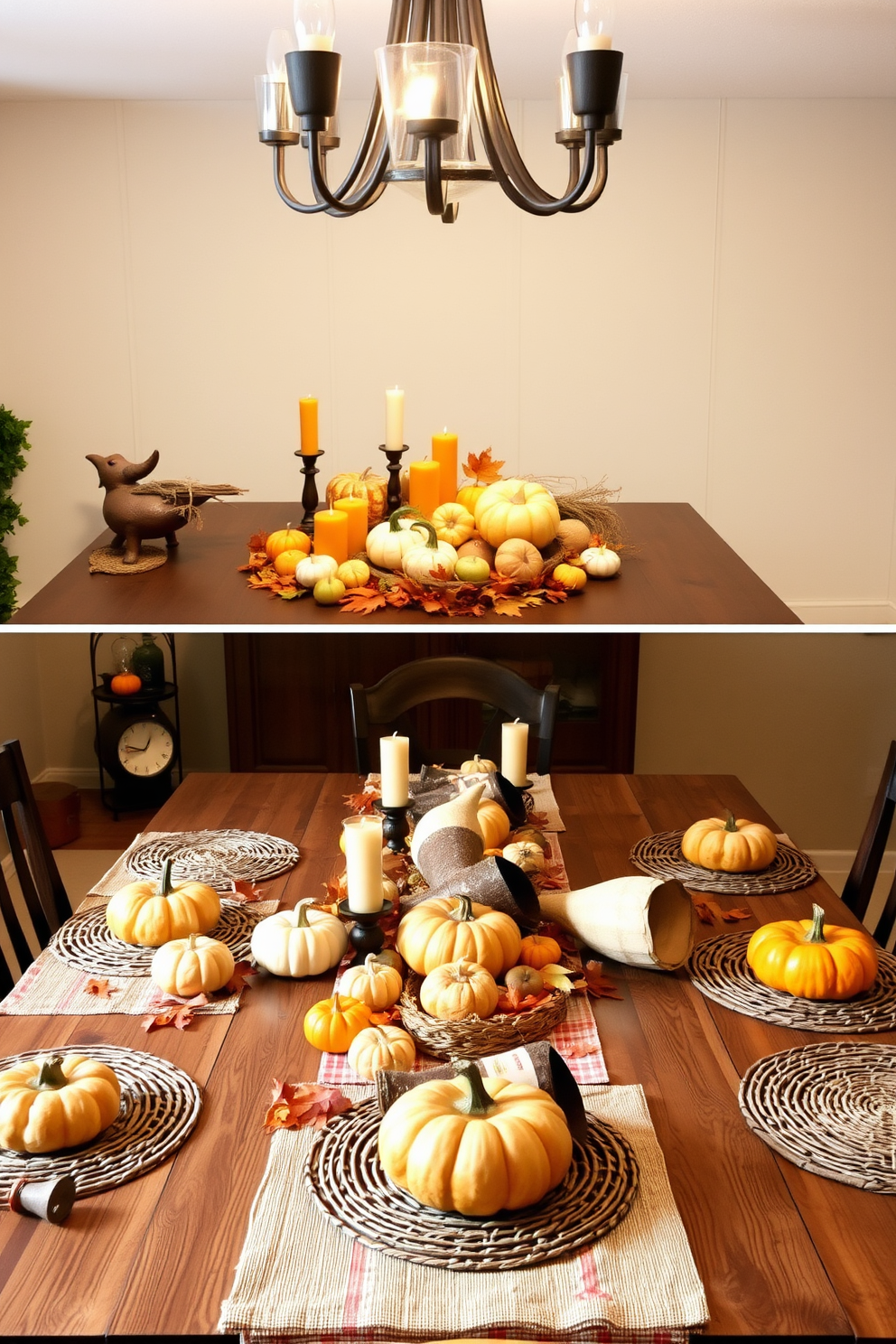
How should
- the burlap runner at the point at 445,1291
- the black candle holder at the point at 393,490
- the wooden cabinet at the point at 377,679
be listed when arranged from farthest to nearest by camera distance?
the wooden cabinet at the point at 377,679
the black candle holder at the point at 393,490
the burlap runner at the point at 445,1291

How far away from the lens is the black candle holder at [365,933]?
1534 millimetres

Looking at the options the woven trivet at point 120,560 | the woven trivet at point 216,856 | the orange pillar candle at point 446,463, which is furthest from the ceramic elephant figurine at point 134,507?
the woven trivet at point 216,856

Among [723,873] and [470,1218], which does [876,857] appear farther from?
[470,1218]

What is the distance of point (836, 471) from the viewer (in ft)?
13.2

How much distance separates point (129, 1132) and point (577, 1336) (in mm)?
508

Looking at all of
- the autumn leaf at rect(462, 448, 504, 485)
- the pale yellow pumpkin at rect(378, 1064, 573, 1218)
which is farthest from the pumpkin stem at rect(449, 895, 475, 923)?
the autumn leaf at rect(462, 448, 504, 485)

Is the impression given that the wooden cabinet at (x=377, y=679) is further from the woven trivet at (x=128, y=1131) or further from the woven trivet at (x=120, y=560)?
the woven trivet at (x=128, y=1131)

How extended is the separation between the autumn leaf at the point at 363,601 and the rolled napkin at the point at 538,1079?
1.29 meters

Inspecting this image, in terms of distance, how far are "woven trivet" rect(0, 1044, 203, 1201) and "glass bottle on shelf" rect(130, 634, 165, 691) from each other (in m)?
2.61

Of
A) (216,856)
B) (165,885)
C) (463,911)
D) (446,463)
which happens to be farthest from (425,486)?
(463,911)

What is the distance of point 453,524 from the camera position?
8.78 feet

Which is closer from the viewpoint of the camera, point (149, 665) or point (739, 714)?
point (149, 665)

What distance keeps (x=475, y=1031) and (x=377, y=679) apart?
2.25 metres

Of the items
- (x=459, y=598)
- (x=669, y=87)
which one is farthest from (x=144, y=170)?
(x=459, y=598)
